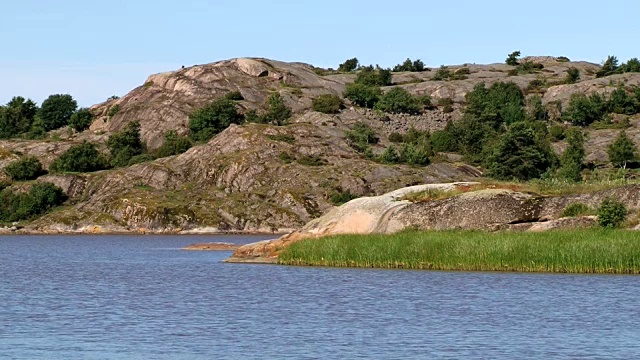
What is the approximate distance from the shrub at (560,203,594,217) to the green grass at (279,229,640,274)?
6077 mm

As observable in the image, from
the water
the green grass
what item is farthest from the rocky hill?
the green grass

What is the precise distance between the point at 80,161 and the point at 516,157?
75.7 m

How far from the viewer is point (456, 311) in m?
45.8

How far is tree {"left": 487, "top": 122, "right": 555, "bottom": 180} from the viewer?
169750 mm

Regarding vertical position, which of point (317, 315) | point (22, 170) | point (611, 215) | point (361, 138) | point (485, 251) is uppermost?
point (361, 138)

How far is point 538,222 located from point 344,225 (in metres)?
14.2

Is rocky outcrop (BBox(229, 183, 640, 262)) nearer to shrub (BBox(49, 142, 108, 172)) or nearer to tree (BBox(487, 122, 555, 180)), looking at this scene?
tree (BBox(487, 122, 555, 180))

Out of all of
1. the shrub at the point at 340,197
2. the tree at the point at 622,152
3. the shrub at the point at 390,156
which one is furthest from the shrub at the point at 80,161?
the tree at the point at 622,152

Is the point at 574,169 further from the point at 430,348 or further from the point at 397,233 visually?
the point at 430,348

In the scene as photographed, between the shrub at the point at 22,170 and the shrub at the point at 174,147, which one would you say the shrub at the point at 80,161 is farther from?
the shrub at the point at 174,147

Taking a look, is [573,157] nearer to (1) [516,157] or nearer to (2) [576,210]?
(1) [516,157]

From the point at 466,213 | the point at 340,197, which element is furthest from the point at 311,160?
the point at 466,213

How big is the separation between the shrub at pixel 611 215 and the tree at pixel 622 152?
11354 cm

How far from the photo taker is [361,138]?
190500 mm
